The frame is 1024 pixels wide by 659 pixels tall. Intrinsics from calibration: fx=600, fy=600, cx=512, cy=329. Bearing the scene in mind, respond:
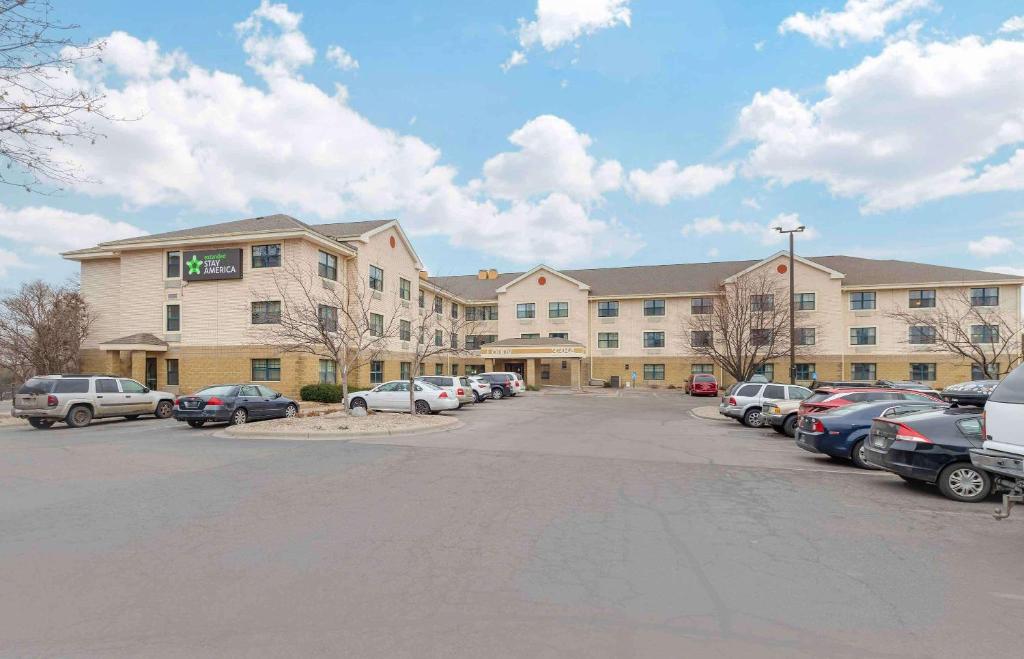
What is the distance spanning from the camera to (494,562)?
5512 mm

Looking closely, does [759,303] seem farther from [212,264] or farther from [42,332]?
[42,332]

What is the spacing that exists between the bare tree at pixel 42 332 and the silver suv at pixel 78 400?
12397mm

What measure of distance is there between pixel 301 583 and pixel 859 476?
32.4ft

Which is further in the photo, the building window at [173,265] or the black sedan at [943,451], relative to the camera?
the building window at [173,265]

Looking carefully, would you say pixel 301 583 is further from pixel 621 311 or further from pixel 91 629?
pixel 621 311

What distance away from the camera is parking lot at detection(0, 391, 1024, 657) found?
157 inches

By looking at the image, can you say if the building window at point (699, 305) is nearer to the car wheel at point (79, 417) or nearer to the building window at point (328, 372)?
the building window at point (328, 372)

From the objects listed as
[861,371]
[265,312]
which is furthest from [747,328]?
[265,312]

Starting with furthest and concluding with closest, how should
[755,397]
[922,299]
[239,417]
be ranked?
[922,299]
[755,397]
[239,417]

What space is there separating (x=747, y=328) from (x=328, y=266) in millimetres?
25084

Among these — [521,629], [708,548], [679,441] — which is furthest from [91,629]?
[679,441]

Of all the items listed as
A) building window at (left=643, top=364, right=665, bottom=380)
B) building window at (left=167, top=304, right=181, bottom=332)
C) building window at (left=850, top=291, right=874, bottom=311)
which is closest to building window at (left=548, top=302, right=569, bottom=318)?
building window at (left=643, top=364, right=665, bottom=380)

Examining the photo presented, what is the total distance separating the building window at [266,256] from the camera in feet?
100

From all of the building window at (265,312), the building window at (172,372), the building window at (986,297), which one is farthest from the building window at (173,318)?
the building window at (986,297)
